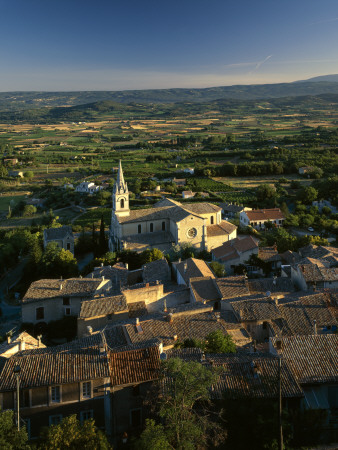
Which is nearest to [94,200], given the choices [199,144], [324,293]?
[324,293]

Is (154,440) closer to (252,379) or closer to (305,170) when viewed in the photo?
(252,379)

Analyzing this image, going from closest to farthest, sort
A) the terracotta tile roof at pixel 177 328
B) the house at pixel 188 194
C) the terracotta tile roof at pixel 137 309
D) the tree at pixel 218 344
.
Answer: the tree at pixel 218 344
the terracotta tile roof at pixel 177 328
the terracotta tile roof at pixel 137 309
the house at pixel 188 194

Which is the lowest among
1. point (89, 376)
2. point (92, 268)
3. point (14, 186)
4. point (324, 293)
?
point (14, 186)

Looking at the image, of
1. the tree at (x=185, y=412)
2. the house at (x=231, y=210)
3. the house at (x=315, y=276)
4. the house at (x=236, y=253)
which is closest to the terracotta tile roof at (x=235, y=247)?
the house at (x=236, y=253)

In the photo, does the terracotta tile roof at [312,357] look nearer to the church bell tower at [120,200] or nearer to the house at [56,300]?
the house at [56,300]

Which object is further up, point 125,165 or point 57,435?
point 57,435

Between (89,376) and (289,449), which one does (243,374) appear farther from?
(89,376)

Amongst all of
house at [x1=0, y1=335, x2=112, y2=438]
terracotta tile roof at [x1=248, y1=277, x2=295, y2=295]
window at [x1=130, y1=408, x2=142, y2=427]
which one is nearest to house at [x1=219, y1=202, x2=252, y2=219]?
terracotta tile roof at [x1=248, y1=277, x2=295, y2=295]
